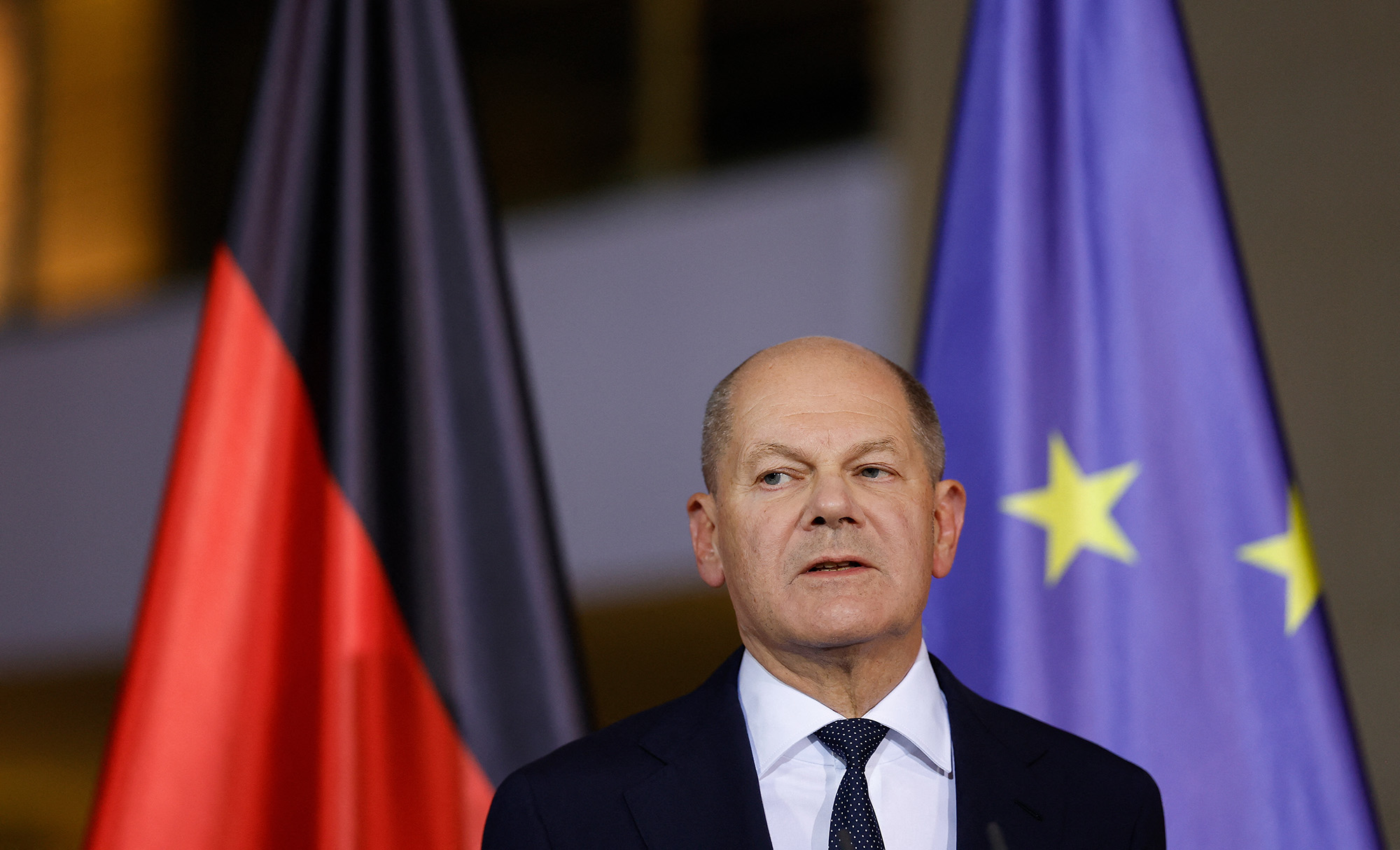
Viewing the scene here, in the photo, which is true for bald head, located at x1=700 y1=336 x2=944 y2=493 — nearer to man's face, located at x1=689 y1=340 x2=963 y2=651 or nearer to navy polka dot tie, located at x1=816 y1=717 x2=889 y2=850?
man's face, located at x1=689 y1=340 x2=963 y2=651

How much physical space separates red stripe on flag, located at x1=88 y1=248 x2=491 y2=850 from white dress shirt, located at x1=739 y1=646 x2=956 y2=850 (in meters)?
0.51

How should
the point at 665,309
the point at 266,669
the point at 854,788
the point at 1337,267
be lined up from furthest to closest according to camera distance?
1. the point at 665,309
2. the point at 1337,267
3. the point at 266,669
4. the point at 854,788

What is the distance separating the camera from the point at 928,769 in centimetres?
139

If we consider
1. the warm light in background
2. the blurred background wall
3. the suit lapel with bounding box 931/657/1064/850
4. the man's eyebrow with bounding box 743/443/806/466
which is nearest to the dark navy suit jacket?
the suit lapel with bounding box 931/657/1064/850

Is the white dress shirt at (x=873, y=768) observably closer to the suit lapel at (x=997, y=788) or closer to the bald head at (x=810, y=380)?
the suit lapel at (x=997, y=788)

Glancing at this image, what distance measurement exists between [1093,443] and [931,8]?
2.37m

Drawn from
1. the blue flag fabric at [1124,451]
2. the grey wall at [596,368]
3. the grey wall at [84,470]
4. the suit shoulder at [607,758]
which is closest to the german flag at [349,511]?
the suit shoulder at [607,758]

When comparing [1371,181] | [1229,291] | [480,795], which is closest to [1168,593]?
[1229,291]

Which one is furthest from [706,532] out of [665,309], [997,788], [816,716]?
[665,309]

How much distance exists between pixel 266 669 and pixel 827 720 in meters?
0.74

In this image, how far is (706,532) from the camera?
58.6 inches

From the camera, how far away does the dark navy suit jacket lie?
1314mm

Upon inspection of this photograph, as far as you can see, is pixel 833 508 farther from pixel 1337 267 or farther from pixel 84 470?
pixel 84 470

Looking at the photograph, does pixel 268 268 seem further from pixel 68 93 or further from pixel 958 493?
pixel 68 93
